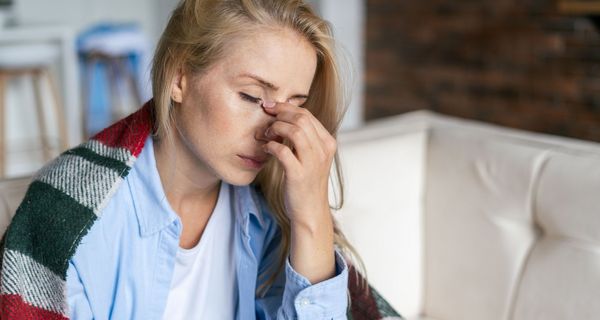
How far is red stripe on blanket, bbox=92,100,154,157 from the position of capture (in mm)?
1295

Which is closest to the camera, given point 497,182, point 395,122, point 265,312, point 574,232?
A: point 265,312

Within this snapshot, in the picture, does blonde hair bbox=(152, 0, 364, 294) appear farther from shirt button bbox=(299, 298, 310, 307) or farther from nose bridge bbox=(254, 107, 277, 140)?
shirt button bbox=(299, 298, 310, 307)

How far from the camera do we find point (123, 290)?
1296 mm

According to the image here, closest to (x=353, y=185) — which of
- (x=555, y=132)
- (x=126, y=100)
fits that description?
(x=555, y=132)

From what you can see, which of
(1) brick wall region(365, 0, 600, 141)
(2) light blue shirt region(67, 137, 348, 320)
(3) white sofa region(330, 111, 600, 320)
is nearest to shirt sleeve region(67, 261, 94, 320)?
(2) light blue shirt region(67, 137, 348, 320)

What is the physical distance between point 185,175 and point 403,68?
3.31 m

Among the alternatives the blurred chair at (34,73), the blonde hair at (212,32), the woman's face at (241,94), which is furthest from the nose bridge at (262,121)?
the blurred chair at (34,73)

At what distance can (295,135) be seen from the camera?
1251 millimetres

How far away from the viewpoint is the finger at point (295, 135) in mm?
1244

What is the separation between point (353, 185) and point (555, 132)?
2.33 metres

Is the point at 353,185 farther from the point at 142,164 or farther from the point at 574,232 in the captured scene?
the point at 142,164

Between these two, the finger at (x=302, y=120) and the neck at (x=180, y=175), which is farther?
the neck at (x=180, y=175)

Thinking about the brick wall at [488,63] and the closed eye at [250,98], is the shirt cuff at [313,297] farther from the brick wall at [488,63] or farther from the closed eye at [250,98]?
the brick wall at [488,63]

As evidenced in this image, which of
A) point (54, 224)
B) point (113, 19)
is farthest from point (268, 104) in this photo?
point (113, 19)
